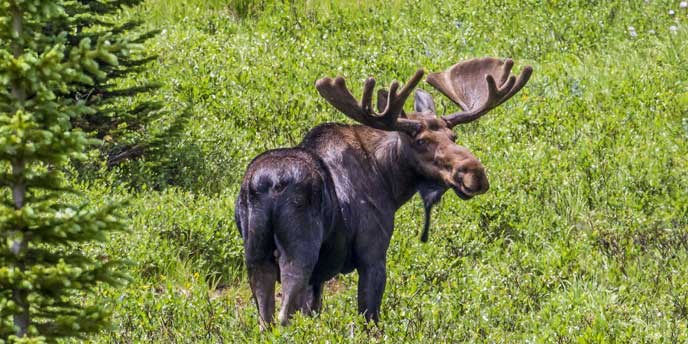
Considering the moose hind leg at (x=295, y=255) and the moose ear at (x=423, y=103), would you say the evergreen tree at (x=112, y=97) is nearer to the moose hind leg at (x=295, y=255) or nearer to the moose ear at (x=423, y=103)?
the moose ear at (x=423, y=103)

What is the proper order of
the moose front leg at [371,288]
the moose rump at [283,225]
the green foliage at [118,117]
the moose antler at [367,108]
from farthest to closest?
the green foliage at [118,117] → the moose antler at [367,108] → the moose front leg at [371,288] → the moose rump at [283,225]

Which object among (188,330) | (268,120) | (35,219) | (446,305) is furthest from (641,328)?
(268,120)

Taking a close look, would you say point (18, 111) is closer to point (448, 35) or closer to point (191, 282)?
point (191, 282)

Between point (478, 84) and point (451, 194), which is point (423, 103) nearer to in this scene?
point (478, 84)

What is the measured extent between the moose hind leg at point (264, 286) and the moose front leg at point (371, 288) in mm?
708

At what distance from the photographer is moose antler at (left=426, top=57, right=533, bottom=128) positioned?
10.0 meters

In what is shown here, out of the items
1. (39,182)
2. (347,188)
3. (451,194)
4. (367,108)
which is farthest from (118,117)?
(39,182)

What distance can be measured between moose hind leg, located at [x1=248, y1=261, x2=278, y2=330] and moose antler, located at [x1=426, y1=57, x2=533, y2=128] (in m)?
2.02

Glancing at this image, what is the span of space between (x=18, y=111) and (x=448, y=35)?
12271 millimetres

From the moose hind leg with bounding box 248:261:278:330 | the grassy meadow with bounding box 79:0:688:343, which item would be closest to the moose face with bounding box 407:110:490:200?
the grassy meadow with bounding box 79:0:688:343

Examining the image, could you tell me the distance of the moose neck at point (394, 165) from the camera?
9586 mm

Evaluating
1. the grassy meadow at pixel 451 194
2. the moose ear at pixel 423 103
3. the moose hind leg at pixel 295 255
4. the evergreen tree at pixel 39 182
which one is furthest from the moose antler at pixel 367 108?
the evergreen tree at pixel 39 182

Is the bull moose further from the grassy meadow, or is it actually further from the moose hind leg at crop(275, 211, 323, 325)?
the grassy meadow

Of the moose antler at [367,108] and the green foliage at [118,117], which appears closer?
the moose antler at [367,108]
